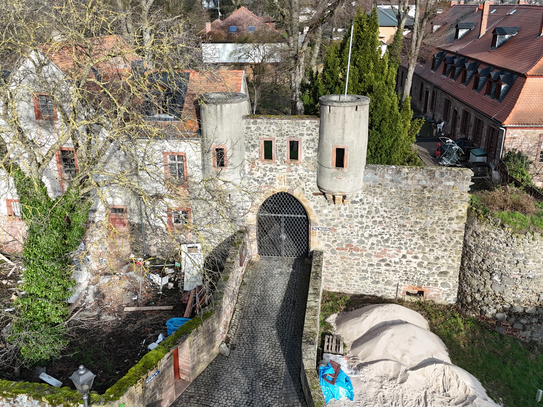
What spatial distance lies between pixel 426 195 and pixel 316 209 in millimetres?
3697

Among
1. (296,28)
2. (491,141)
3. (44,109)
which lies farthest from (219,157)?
(491,141)

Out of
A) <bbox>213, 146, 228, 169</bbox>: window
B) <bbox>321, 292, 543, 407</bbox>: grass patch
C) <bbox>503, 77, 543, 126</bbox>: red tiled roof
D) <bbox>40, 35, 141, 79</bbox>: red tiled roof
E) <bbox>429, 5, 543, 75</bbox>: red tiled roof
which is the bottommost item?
<bbox>321, 292, 543, 407</bbox>: grass patch

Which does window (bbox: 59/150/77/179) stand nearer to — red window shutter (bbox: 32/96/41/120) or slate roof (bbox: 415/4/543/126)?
red window shutter (bbox: 32/96/41/120)

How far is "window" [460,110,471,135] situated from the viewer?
27969 mm

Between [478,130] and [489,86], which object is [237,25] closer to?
[489,86]

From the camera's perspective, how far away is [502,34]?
2761 centimetres

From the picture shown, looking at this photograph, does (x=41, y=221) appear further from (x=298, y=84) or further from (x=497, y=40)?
(x=497, y=40)

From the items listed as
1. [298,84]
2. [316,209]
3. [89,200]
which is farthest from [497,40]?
[89,200]

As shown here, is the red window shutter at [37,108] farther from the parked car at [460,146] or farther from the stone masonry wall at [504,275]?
the parked car at [460,146]

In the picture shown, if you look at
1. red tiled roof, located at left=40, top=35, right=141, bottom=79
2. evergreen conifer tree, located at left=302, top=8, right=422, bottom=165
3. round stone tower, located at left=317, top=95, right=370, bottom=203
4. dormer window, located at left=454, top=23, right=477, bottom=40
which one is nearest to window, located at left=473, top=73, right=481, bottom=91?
dormer window, located at left=454, top=23, right=477, bottom=40

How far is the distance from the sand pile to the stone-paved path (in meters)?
1.54

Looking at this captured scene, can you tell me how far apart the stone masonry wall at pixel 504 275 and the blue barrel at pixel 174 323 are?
32.1 ft

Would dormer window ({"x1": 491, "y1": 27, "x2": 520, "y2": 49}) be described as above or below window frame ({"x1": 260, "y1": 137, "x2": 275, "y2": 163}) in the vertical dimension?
above

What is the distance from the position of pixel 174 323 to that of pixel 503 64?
2109 cm
